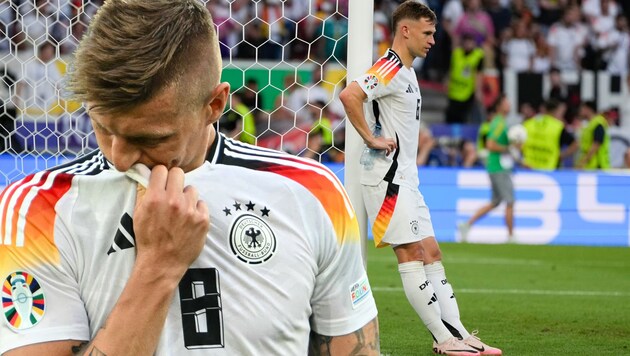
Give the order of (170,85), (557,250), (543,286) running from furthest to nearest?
1. (557,250)
2. (543,286)
3. (170,85)

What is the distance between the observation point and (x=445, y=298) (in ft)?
20.9

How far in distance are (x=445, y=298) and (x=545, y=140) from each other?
1007cm

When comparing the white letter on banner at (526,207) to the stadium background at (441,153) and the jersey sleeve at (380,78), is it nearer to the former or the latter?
the stadium background at (441,153)

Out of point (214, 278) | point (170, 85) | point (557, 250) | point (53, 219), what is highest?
point (170, 85)

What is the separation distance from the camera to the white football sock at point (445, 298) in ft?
20.6

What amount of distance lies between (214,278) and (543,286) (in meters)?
8.22

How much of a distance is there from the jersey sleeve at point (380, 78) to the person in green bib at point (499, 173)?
7.20m

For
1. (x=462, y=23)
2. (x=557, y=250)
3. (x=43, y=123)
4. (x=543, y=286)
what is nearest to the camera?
(x=43, y=123)

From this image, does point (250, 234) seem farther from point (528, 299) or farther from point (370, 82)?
point (528, 299)

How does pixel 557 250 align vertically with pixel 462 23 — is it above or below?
below

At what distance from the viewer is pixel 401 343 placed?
6.54 metres

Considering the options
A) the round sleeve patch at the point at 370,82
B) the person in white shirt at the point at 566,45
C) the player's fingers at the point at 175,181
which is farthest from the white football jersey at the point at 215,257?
the person in white shirt at the point at 566,45

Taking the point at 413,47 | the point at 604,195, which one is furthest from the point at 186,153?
the point at 604,195

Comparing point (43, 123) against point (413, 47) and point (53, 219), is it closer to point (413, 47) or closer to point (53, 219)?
point (413, 47)
